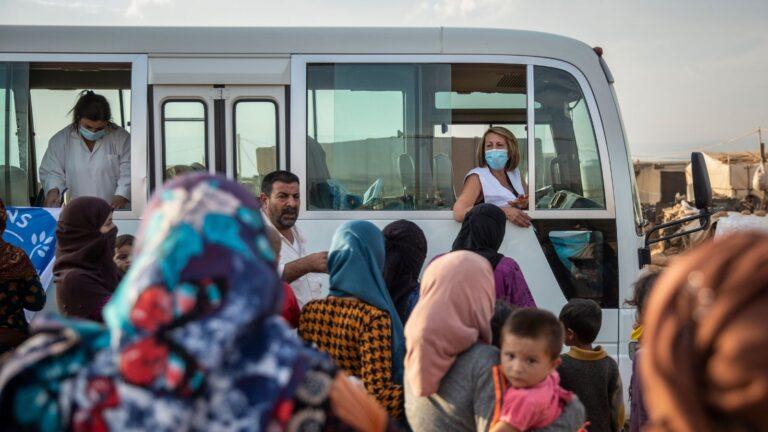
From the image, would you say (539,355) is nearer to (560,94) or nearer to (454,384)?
(454,384)

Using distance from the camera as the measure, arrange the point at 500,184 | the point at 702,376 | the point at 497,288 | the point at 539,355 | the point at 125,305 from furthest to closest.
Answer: the point at 500,184 < the point at 497,288 < the point at 539,355 < the point at 125,305 < the point at 702,376

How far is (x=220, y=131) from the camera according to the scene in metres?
5.84

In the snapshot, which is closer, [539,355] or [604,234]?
[539,355]

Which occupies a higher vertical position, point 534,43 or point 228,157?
point 534,43

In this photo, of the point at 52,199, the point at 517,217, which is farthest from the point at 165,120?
the point at 517,217

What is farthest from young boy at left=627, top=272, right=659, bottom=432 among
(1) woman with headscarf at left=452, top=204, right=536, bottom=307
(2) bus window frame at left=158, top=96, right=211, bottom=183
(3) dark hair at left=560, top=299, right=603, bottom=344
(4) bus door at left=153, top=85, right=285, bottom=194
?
(2) bus window frame at left=158, top=96, right=211, bottom=183

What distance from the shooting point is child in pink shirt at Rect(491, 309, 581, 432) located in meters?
2.69

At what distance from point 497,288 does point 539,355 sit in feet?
4.95

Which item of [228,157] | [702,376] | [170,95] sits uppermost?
[170,95]

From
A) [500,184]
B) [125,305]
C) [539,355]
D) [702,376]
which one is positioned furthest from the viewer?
[500,184]

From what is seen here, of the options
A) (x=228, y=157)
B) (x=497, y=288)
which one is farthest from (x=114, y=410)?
(x=228, y=157)

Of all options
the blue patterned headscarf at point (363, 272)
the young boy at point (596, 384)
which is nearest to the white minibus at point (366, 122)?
the young boy at point (596, 384)

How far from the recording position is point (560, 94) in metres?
5.96

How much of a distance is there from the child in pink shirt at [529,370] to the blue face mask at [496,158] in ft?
10.0
